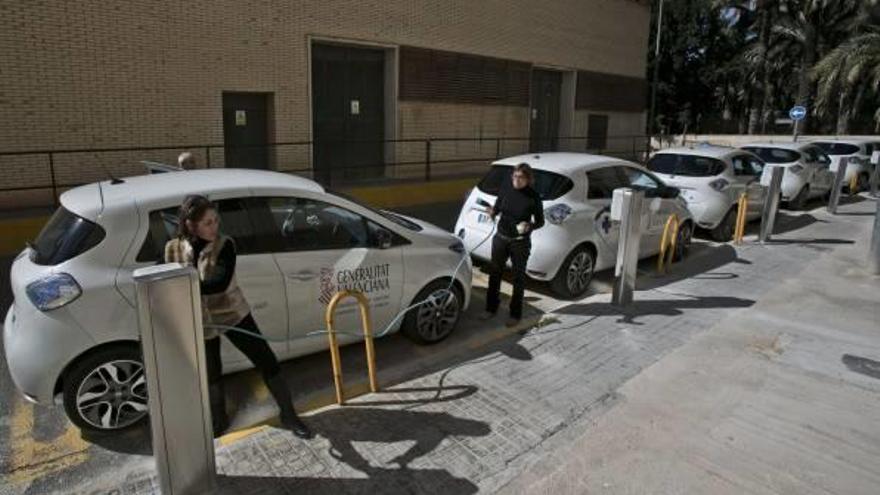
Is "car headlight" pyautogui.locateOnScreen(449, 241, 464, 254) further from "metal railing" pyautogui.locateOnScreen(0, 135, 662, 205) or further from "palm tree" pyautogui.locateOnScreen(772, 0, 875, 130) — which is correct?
"palm tree" pyautogui.locateOnScreen(772, 0, 875, 130)

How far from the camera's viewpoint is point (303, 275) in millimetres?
4535

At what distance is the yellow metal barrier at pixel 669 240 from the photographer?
8164 millimetres

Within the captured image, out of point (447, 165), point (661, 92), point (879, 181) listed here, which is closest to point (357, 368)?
point (447, 165)

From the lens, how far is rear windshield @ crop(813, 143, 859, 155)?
1809cm

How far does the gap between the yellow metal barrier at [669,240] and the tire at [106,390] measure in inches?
260

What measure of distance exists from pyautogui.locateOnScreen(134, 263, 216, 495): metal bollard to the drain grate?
538cm

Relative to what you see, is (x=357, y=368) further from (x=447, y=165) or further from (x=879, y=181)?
(x=879, y=181)

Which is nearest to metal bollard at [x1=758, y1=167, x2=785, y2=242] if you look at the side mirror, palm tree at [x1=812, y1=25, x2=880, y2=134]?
the side mirror

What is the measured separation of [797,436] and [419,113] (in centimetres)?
1351

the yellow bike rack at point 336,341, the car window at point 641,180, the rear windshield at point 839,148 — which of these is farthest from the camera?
the rear windshield at point 839,148

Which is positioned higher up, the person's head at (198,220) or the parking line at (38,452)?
the person's head at (198,220)

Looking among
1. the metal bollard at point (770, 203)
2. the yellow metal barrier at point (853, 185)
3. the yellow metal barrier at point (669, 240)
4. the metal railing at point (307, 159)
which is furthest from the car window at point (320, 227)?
the yellow metal barrier at point (853, 185)

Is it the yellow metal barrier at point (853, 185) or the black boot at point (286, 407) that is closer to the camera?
the black boot at point (286, 407)

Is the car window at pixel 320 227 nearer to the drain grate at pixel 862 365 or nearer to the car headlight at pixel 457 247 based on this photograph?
the car headlight at pixel 457 247
